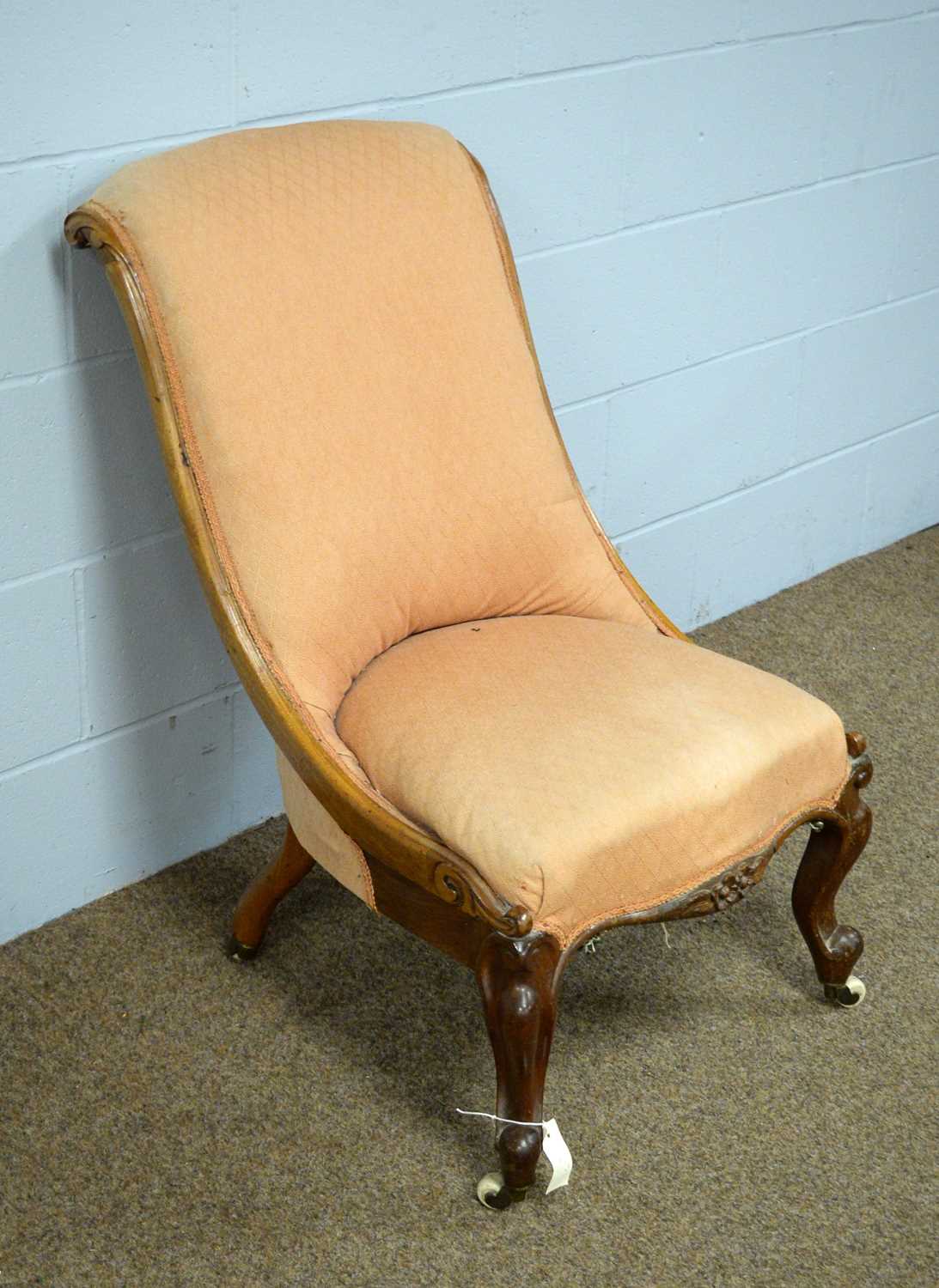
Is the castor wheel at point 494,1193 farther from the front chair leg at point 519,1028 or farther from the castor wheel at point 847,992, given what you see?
the castor wheel at point 847,992

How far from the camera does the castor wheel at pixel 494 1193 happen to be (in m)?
1.49

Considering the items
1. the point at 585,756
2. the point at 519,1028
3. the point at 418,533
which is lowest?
the point at 519,1028

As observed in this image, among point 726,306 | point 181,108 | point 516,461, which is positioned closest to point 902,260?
point 726,306

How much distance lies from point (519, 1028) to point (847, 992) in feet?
1.74

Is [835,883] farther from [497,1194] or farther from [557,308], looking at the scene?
[557,308]

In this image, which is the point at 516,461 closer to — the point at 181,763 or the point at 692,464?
the point at 181,763

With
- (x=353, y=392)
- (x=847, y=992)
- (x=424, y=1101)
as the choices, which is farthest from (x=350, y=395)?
(x=847, y=992)

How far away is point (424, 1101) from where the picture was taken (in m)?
1.62

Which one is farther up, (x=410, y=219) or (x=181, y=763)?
(x=410, y=219)

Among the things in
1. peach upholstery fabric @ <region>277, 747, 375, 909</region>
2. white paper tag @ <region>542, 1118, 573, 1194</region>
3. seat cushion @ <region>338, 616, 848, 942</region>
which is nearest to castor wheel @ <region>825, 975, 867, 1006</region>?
seat cushion @ <region>338, 616, 848, 942</region>

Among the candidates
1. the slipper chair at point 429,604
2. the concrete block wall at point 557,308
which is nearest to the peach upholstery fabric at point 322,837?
the slipper chair at point 429,604

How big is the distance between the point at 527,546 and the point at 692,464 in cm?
84

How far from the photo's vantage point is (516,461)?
1.68 meters

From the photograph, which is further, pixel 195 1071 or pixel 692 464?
pixel 692 464
